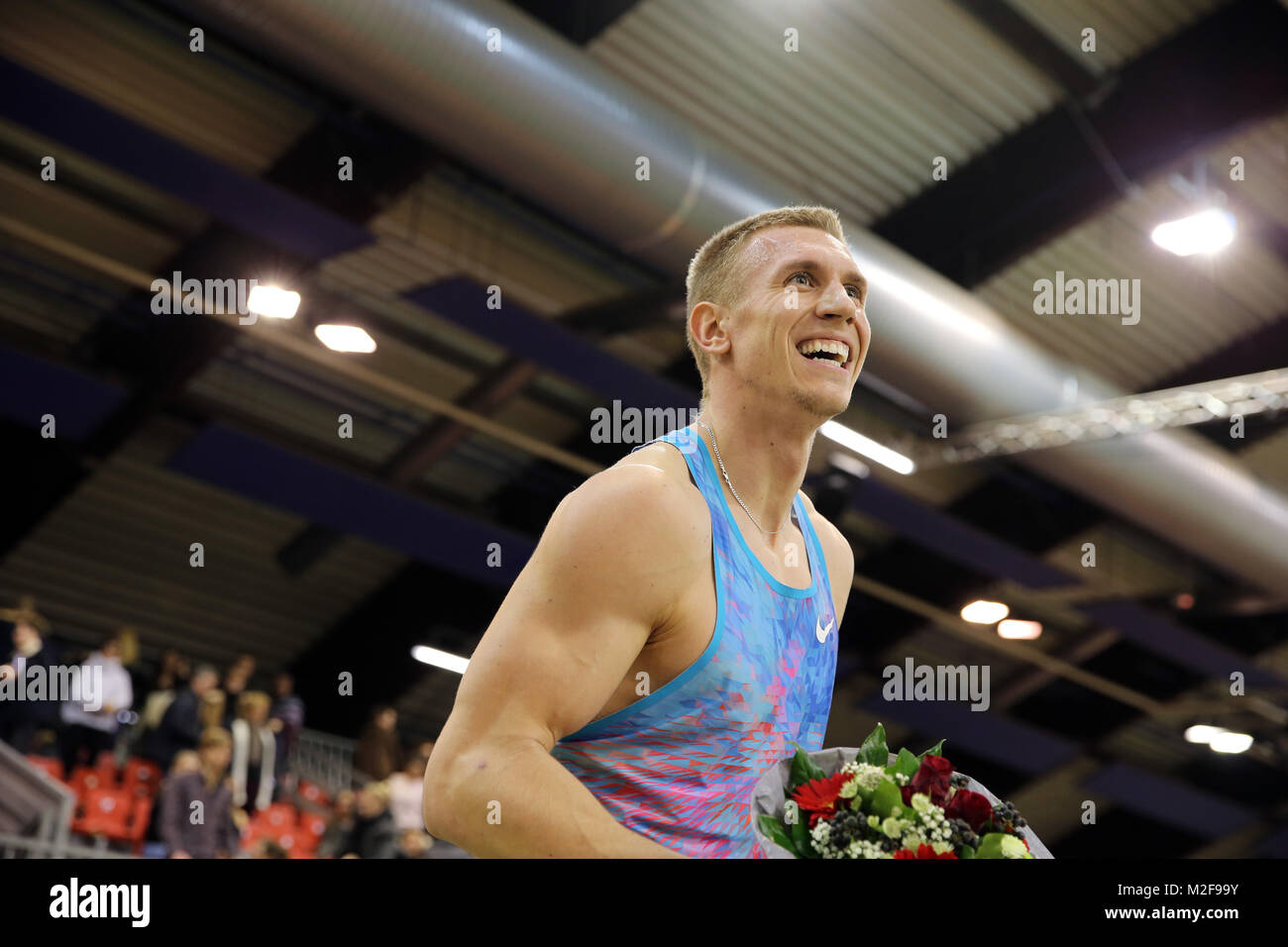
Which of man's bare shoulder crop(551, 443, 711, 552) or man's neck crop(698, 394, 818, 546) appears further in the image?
man's neck crop(698, 394, 818, 546)

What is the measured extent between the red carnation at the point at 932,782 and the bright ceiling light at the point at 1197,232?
707 cm

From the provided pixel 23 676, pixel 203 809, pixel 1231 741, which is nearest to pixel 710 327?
pixel 203 809

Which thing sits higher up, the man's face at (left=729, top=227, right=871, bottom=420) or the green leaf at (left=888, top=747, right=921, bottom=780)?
the man's face at (left=729, top=227, right=871, bottom=420)

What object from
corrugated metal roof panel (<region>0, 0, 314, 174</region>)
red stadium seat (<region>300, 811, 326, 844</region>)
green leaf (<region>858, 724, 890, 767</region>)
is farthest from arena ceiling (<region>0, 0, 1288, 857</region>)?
green leaf (<region>858, 724, 890, 767</region>)

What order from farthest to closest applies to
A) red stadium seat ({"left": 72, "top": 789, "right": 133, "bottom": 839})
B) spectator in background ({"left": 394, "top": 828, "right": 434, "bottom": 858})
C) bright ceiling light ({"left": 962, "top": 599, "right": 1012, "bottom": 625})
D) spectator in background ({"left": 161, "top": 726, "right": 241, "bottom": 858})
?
1. bright ceiling light ({"left": 962, "top": 599, "right": 1012, "bottom": 625})
2. spectator in background ({"left": 394, "top": 828, "right": 434, "bottom": 858})
3. red stadium seat ({"left": 72, "top": 789, "right": 133, "bottom": 839})
4. spectator in background ({"left": 161, "top": 726, "right": 241, "bottom": 858})

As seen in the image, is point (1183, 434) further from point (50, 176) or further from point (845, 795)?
point (845, 795)

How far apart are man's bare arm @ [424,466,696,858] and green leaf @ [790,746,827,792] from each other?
148mm

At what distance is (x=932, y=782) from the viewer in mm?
1319

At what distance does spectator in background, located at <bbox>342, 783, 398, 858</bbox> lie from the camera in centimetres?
794

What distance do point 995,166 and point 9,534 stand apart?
762cm

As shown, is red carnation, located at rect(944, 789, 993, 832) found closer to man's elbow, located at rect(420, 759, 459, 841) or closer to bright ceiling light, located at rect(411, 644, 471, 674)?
man's elbow, located at rect(420, 759, 459, 841)

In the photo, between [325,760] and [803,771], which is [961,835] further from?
[325,760]

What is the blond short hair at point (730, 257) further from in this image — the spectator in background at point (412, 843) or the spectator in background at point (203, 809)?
the spectator in background at point (412, 843)

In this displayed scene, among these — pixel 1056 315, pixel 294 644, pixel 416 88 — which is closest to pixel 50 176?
pixel 416 88
